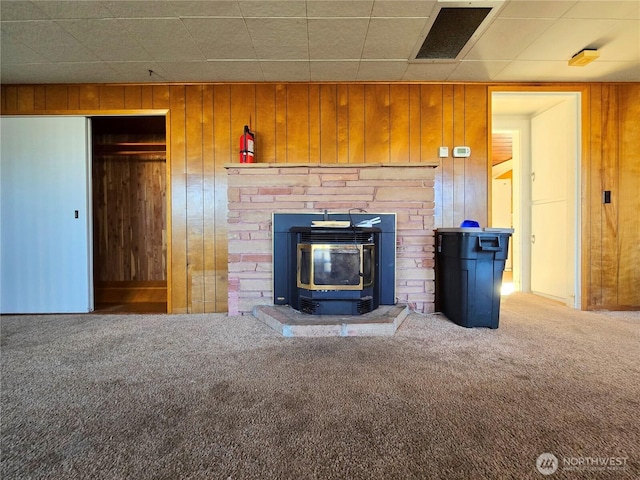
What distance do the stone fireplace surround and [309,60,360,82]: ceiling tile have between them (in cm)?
90

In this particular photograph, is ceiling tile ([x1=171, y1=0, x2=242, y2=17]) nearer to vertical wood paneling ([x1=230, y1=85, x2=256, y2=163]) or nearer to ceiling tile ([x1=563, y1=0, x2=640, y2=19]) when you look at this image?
vertical wood paneling ([x1=230, y1=85, x2=256, y2=163])

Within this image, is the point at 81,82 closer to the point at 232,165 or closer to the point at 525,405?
the point at 232,165

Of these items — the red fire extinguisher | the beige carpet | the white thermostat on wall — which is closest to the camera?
the beige carpet

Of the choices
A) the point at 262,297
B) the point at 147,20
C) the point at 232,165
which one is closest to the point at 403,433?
the point at 262,297

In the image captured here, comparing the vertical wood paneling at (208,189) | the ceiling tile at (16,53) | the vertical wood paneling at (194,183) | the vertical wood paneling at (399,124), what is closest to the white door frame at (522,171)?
the vertical wood paneling at (399,124)

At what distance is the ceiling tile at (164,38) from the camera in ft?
6.88

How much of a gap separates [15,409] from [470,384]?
2009mm

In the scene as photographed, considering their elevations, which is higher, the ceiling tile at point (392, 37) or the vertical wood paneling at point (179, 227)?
the ceiling tile at point (392, 37)

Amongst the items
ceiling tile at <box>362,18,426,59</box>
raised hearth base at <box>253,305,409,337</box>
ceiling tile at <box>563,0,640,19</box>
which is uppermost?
ceiling tile at <box>362,18,426,59</box>

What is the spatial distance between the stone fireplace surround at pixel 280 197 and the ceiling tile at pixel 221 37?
3.06 feet

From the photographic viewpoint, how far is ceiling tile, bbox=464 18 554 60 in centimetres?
211

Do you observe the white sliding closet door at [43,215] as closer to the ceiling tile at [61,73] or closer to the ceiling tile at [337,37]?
the ceiling tile at [61,73]

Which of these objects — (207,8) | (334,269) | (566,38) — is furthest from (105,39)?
(566,38)

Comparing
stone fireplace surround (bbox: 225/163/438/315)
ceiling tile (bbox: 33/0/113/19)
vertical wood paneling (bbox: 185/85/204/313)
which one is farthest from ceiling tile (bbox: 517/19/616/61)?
ceiling tile (bbox: 33/0/113/19)
